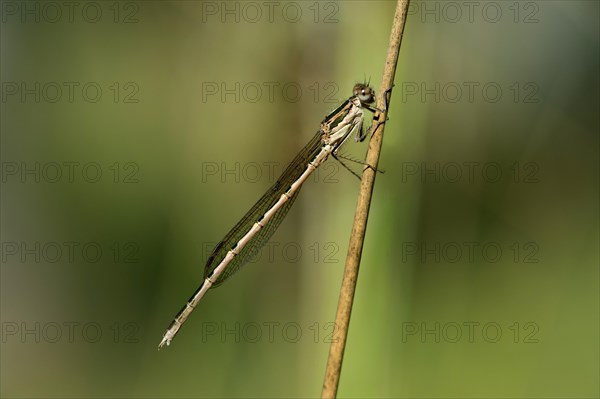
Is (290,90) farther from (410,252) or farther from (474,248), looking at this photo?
(474,248)

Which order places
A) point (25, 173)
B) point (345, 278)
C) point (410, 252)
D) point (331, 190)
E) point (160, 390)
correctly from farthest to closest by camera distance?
point (25, 173) < point (160, 390) < point (331, 190) < point (410, 252) < point (345, 278)

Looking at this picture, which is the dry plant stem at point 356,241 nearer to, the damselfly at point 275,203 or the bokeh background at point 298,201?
the bokeh background at point 298,201

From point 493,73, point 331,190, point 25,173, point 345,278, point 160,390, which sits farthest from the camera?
point 25,173

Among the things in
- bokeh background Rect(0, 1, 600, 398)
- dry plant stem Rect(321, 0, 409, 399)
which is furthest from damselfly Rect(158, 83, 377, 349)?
dry plant stem Rect(321, 0, 409, 399)

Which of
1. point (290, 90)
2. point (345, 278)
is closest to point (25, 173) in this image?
point (290, 90)

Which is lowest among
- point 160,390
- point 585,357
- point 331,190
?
point 160,390

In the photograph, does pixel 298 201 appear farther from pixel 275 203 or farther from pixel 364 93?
pixel 364 93

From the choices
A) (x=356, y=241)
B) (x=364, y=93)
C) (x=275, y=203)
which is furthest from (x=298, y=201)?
(x=356, y=241)
